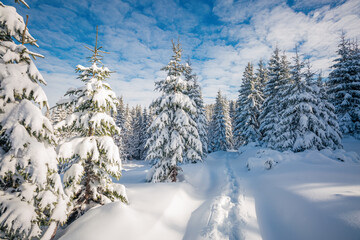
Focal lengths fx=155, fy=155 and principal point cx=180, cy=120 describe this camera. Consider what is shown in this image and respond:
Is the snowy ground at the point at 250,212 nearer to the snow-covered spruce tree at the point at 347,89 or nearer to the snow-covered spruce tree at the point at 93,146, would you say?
the snow-covered spruce tree at the point at 93,146

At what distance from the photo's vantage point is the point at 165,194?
7934 mm

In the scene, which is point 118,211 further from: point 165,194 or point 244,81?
point 244,81

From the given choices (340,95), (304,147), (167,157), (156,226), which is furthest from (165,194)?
(340,95)

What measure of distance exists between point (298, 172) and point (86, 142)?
1106 centimetres

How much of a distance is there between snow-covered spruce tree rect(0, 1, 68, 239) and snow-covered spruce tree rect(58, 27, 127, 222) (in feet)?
4.04

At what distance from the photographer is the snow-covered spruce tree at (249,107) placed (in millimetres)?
26772

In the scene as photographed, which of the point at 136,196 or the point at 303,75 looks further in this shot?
the point at 303,75

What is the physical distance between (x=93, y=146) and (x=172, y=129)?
6577 mm

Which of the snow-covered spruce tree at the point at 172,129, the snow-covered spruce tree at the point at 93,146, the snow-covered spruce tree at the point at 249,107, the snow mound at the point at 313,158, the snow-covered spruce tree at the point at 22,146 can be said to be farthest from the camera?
the snow-covered spruce tree at the point at 249,107

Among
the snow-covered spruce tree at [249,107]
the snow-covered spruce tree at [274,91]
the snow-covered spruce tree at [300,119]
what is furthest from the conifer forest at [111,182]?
the snow-covered spruce tree at [249,107]

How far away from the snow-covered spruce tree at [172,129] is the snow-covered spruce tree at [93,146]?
488 centimetres

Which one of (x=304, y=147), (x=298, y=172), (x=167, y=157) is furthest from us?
(x=304, y=147)

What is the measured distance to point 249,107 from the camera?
27062 mm

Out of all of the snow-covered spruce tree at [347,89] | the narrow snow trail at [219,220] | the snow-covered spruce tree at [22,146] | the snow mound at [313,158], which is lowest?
the narrow snow trail at [219,220]
